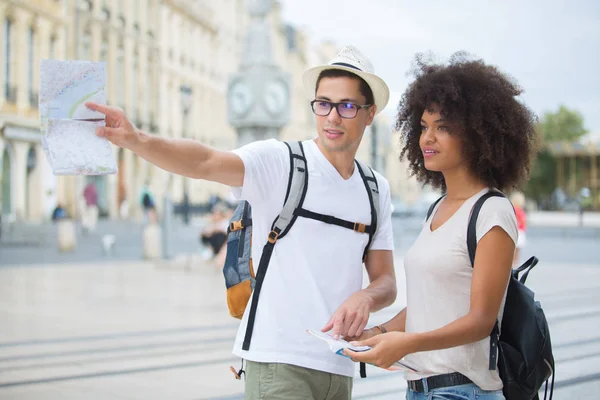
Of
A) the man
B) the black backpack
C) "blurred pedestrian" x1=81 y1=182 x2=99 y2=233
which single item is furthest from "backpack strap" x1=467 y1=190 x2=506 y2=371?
"blurred pedestrian" x1=81 y1=182 x2=99 y2=233

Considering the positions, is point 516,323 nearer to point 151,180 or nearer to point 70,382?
point 70,382

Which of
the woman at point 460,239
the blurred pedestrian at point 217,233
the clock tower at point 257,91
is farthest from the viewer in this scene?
the blurred pedestrian at point 217,233

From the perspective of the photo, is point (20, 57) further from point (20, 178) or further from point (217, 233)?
point (217, 233)

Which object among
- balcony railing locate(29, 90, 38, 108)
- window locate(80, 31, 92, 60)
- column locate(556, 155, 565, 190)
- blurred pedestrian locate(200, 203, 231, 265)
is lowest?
blurred pedestrian locate(200, 203, 231, 265)

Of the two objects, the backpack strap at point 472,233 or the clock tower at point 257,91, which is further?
the clock tower at point 257,91

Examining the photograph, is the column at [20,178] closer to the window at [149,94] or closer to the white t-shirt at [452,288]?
the window at [149,94]

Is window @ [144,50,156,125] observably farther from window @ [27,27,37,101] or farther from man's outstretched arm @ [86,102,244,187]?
man's outstretched arm @ [86,102,244,187]

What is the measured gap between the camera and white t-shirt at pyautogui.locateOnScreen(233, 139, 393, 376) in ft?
9.20

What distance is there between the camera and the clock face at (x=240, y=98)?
16.0 meters

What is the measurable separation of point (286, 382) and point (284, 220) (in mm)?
552

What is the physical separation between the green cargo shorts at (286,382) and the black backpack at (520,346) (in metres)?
0.61

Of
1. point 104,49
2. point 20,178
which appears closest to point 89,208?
point 20,178

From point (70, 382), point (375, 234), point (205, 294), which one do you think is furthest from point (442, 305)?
point (205, 294)

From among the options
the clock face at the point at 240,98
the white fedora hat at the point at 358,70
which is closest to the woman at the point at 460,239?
the white fedora hat at the point at 358,70
